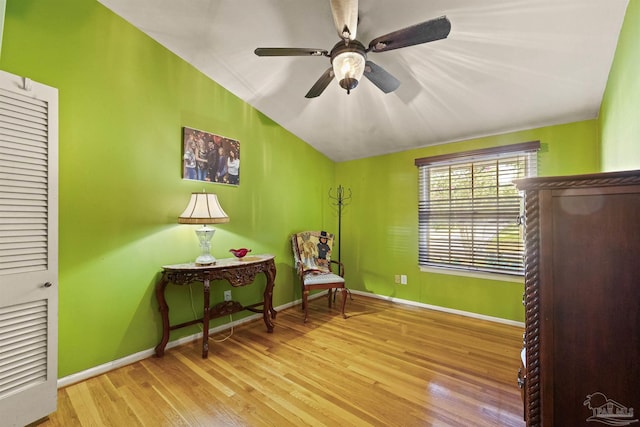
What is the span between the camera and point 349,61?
165cm

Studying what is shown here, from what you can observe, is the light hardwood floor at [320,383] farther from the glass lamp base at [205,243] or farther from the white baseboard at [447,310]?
the glass lamp base at [205,243]

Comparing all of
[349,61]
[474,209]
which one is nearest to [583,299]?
[349,61]

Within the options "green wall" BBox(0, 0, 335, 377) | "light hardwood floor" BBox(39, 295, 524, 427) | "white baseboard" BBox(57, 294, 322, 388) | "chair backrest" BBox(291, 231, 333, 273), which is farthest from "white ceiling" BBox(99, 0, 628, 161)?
"white baseboard" BBox(57, 294, 322, 388)

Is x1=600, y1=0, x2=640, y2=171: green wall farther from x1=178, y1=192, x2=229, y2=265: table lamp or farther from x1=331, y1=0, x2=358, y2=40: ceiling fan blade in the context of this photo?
x1=178, y1=192, x2=229, y2=265: table lamp

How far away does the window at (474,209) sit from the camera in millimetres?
2916

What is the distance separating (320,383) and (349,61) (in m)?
2.19

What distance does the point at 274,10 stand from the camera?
1898 millimetres

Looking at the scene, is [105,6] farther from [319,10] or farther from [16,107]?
[319,10]

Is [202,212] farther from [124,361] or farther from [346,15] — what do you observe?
[346,15]

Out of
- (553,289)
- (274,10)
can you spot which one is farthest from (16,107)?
(553,289)

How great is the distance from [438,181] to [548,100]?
132 cm

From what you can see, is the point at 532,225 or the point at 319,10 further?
the point at 319,10

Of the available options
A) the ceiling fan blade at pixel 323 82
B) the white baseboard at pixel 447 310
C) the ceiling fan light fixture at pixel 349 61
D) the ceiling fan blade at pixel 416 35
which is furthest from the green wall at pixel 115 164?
the white baseboard at pixel 447 310

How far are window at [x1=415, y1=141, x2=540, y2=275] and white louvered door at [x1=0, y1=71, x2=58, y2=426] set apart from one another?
3.56m
